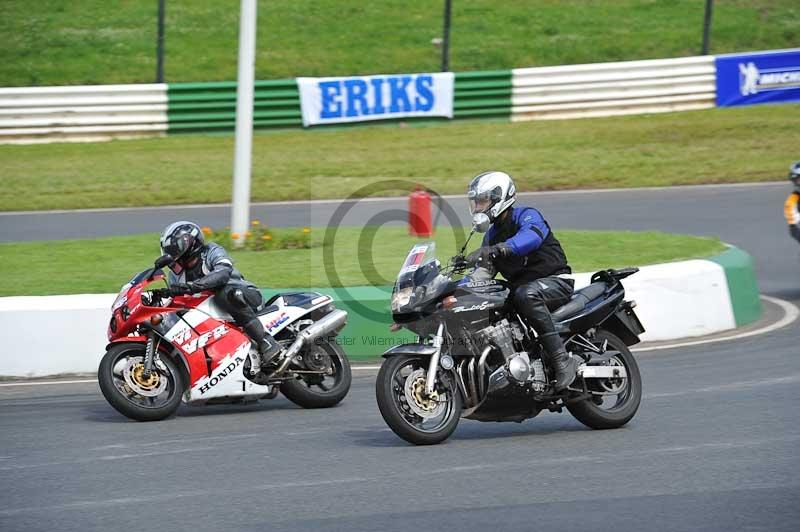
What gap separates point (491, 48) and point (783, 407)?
24496 mm

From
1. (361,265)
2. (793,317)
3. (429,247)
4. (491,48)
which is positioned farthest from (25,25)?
(429,247)

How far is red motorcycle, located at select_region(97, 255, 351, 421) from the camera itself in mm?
8844

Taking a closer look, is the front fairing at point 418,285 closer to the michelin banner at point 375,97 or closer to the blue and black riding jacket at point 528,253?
the blue and black riding jacket at point 528,253

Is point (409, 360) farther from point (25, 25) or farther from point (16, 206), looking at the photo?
point (25, 25)

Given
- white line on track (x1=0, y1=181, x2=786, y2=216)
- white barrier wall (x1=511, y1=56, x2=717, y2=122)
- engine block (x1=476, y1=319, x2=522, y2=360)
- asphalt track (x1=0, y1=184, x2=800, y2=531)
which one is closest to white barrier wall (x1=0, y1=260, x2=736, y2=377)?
asphalt track (x1=0, y1=184, x2=800, y2=531)

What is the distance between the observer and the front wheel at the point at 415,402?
24.8 feet

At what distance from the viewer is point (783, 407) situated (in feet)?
28.7

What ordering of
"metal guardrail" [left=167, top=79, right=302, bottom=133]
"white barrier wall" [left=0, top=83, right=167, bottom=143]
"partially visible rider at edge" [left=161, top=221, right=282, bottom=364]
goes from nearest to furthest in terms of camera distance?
"partially visible rider at edge" [left=161, top=221, right=282, bottom=364], "white barrier wall" [left=0, top=83, right=167, bottom=143], "metal guardrail" [left=167, top=79, right=302, bottom=133]

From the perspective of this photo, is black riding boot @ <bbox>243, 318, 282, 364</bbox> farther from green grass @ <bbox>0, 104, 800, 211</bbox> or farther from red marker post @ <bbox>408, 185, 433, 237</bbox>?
green grass @ <bbox>0, 104, 800, 211</bbox>

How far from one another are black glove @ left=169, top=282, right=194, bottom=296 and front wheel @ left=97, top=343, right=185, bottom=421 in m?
0.47

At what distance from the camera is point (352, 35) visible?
107ft

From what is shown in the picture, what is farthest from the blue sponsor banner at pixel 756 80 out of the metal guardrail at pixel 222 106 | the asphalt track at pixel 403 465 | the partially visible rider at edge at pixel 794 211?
the asphalt track at pixel 403 465

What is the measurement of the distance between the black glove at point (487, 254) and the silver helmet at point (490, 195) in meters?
0.37

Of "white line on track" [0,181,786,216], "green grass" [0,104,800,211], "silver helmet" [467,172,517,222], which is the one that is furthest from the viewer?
"green grass" [0,104,800,211]
